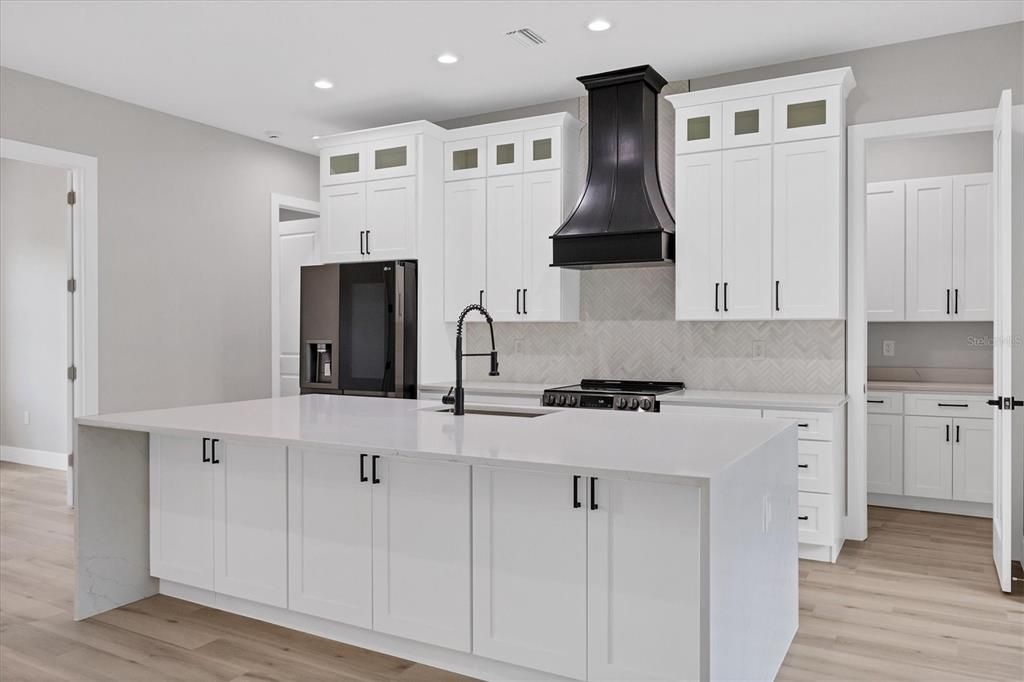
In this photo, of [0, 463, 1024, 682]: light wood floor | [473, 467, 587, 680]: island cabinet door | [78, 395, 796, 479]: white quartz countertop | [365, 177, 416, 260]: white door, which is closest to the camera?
[78, 395, 796, 479]: white quartz countertop

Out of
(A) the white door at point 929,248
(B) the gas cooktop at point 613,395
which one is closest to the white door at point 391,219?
(B) the gas cooktop at point 613,395

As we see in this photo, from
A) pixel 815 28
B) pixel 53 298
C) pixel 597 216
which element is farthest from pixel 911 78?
pixel 53 298

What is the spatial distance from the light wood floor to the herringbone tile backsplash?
1.13 metres

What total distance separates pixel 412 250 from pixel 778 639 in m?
3.53

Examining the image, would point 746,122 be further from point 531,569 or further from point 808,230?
point 531,569

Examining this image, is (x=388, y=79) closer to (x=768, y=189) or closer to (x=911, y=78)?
(x=768, y=189)

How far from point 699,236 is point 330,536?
110 inches

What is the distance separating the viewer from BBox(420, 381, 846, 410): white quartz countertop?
155 inches

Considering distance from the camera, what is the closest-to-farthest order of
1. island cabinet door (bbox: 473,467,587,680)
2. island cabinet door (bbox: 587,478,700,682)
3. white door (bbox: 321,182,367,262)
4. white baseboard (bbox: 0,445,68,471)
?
island cabinet door (bbox: 587,478,700,682) < island cabinet door (bbox: 473,467,587,680) < white door (bbox: 321,182,367,262) < white baseboard (bbox: 0,445,68,471)

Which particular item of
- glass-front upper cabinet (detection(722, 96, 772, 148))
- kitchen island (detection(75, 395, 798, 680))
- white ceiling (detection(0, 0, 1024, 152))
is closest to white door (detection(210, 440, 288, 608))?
kitchen island (detection(75, 395, 798, 680))

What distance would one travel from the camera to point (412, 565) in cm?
263

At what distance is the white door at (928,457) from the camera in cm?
488

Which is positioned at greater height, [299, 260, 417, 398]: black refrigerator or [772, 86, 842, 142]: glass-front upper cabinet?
[772, 86, 842, 142]: glass-front upper cabinet

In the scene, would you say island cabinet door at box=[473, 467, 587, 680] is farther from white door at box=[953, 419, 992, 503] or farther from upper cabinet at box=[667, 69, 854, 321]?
white door at box=[953, 419, 992, 503]
